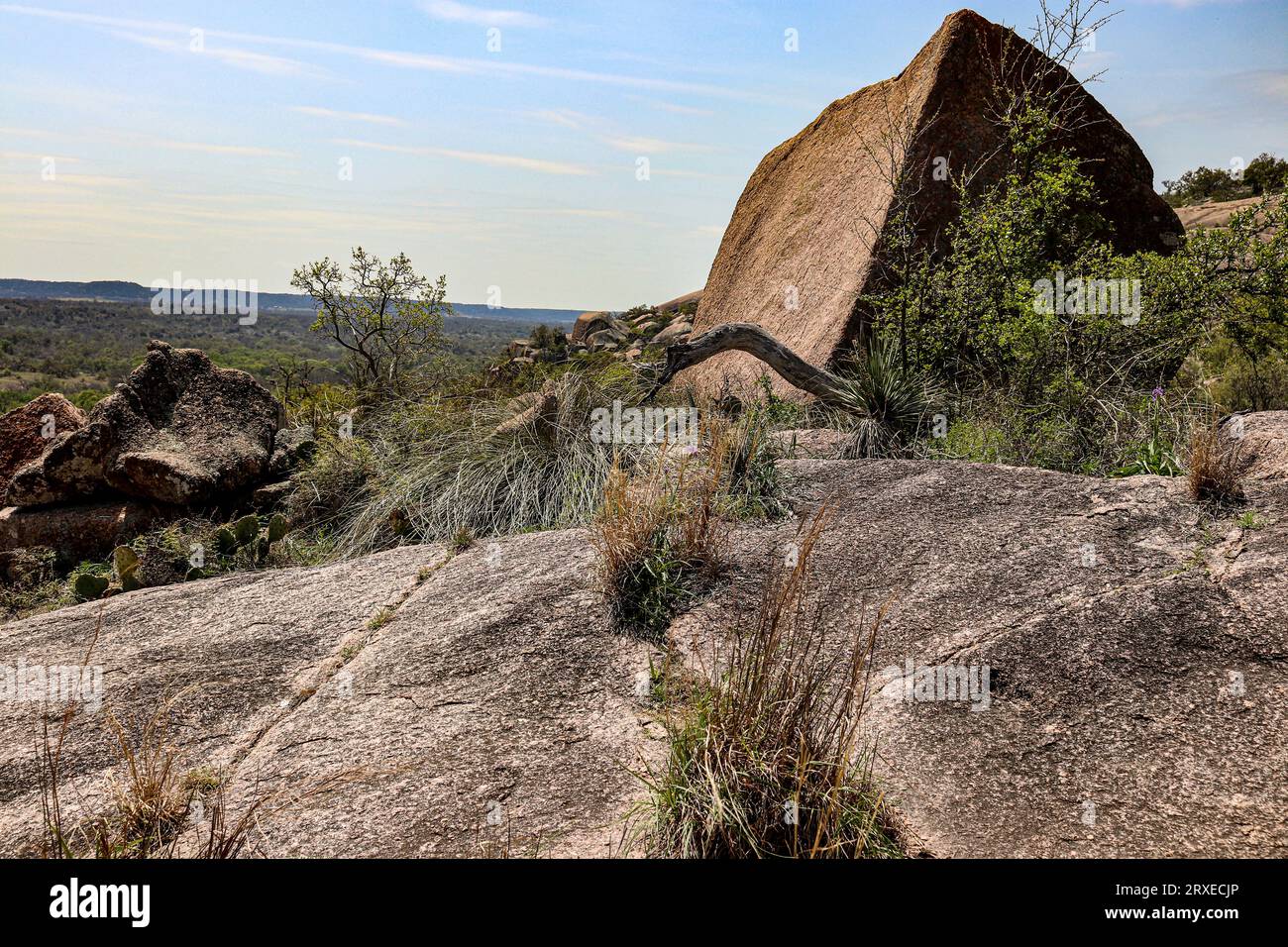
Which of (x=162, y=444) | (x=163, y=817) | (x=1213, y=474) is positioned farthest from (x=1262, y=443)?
(x=162, y=444)

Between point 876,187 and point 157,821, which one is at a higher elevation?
point 876,187

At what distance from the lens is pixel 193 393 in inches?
326

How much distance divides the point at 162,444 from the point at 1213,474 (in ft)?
26.5

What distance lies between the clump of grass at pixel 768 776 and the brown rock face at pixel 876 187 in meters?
6.18

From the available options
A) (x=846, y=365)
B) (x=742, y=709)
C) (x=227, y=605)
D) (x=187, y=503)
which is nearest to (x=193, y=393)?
(x=187, y=503)

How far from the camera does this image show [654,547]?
4.47m

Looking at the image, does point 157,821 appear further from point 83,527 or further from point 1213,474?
point 83,527

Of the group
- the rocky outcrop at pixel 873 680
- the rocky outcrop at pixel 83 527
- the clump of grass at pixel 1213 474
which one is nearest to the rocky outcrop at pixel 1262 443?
the rocky outcrop at pixel 873 680

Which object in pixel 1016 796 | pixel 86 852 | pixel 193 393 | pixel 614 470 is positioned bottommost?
pixel 86 852

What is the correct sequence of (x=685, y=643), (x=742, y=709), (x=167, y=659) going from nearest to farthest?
(x=742, y=709) < (x=685, y=643) < (x=167, y=659)

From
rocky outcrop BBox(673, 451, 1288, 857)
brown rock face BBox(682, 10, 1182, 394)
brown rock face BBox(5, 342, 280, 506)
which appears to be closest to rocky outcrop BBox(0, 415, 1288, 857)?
rocky outcrop BBox(673, 451, 1288, 857)

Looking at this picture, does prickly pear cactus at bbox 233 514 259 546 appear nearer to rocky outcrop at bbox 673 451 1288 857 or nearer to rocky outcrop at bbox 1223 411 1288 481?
rocky outcrop at bbox 673 451 1288 857
